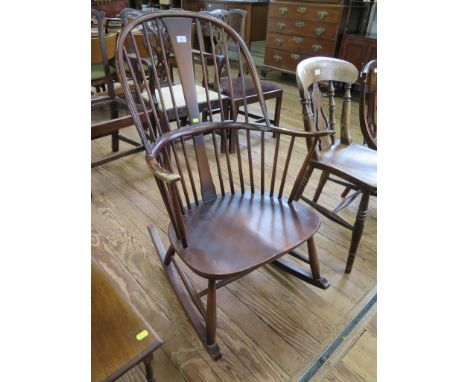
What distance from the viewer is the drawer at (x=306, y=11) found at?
345 cm

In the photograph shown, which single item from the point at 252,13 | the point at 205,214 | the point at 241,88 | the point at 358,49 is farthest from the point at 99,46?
the point at 252,13

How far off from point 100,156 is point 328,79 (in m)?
1.74

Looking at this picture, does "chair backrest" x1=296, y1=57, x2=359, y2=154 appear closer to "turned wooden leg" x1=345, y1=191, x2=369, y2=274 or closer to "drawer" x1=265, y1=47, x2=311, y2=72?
"turned wooden leg" x1=345, y1=191, x2=369, y2=274

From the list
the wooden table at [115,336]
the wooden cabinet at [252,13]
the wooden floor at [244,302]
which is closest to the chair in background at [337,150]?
the wooden floor at [244,302]

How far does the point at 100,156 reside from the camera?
7.80 feet

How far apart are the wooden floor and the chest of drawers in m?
2.47

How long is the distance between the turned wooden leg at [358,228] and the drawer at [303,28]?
2.87 m

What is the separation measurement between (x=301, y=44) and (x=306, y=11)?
1.16ft

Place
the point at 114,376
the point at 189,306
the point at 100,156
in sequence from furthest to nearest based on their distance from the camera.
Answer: the point at 100,156 < the point at 189,306 < the point at 114,376

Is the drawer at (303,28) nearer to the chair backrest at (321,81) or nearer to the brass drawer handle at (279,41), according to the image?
the brass drawer handle at (279,41)
